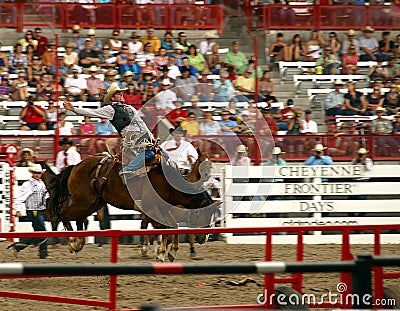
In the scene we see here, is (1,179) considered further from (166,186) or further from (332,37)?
(332,37)

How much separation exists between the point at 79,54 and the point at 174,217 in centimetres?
662

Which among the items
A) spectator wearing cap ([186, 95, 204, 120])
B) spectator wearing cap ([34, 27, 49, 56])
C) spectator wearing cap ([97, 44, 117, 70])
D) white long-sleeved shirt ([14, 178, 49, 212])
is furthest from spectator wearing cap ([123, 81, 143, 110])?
white long-sleeved shirt ([14, 178, 49, 212])

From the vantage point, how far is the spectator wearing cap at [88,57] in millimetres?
16625

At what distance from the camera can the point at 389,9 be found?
1955 centimetres

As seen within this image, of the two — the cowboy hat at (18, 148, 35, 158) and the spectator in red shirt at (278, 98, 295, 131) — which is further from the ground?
the spectator in red shirt at (278, 98, 295, 131)

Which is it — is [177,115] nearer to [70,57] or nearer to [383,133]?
[70,57]

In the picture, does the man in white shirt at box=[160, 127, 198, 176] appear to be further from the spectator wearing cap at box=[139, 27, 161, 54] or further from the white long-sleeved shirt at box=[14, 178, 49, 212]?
the spectator wearing cap at box=[139, 27, 161, 54]

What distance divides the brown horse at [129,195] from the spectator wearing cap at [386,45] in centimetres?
882

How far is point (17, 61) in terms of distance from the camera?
16.3 meters

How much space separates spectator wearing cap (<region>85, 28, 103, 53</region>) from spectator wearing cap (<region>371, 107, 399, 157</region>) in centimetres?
570

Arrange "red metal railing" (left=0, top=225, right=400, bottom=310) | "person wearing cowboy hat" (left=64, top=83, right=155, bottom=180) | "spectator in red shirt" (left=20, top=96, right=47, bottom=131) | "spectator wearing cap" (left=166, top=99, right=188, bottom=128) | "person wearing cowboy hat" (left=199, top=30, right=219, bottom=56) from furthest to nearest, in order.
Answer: "person wearing cowboy hat" (left=199, top=30, right=219, bottom=56), "spectator in red shirt" (left=20, top=96, right=47, bottom=131), "spectator wearing cap" (left=166, top=99, right=188, bottom=128), "person wearing cowboy hat" (left=64, top=83, right=155, bottom=180), "red metal railing" (left=0, top=225, right=400, bottom=310)

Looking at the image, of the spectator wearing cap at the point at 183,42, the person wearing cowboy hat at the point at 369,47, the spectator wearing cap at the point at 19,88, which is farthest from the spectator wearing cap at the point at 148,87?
the person wearing cowboy hat at the point at 369,47

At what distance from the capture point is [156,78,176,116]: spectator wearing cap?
14641mm

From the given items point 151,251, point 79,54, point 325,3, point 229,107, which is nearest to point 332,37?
point 325,3
